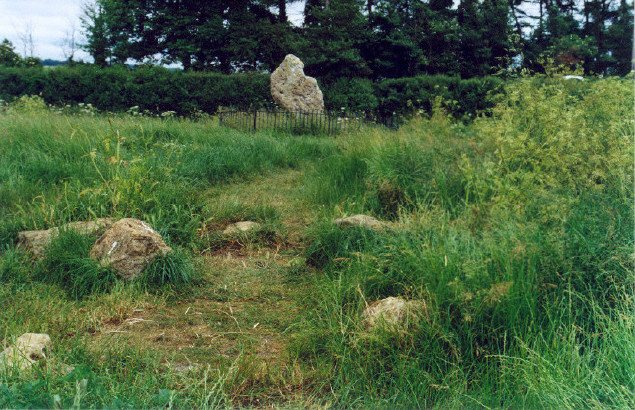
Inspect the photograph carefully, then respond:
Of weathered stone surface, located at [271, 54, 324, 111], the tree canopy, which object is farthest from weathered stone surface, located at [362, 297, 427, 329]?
the tree canopy

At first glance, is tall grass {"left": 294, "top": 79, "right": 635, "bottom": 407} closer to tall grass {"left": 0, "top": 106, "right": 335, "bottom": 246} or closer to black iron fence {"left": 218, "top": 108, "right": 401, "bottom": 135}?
tall grass {"left": 0, "top": 106, "right": 335, "bottom": 246}

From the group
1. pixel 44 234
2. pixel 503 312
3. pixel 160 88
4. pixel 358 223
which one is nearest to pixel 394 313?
pixel 503 312

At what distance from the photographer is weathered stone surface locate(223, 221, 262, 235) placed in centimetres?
453

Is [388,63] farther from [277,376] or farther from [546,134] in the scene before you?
[277,376]

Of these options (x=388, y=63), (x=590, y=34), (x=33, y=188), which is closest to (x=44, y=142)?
(x=33, y=188)

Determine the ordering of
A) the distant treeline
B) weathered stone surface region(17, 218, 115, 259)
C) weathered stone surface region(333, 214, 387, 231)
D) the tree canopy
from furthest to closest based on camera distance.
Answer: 1. the tree canopy
2. the distant treeline
3. weathered stone surface region(333, 214, 387, 231)
4. weathered stone surface region(17, 218, 115, 259)

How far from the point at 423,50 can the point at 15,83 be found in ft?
55.7

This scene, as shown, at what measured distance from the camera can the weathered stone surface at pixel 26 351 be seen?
6.87ft

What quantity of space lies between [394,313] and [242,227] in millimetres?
2354

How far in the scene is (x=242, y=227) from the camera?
4625 mm

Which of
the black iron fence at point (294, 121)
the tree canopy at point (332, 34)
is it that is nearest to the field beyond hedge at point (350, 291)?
the black iron fence at point (294, 121)

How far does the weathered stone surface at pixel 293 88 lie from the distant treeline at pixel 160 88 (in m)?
0.61

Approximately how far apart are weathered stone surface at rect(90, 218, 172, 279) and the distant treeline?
36.8 feet

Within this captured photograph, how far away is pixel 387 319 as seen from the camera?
102 inches
